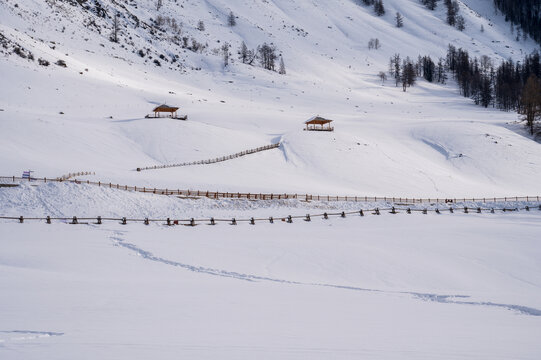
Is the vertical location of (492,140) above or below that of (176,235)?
above

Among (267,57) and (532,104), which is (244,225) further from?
(267,57)

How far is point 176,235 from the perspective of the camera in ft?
90.2

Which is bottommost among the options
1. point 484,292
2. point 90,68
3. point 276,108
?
point 484,292

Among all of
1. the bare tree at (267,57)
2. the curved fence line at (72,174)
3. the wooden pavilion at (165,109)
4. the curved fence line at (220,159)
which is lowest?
the curved fence line at (72,174)

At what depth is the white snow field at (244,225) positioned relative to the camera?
9656 mm

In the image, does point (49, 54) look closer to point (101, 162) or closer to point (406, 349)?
point (101, 162)

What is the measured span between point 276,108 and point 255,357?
85.4 metres

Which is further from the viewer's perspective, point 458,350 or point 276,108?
point 276,108

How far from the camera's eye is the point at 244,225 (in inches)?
1256

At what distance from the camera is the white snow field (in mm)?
9656

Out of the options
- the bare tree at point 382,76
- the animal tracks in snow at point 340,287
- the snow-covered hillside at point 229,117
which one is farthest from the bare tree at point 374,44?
the animal tracks in snow at point 340,287

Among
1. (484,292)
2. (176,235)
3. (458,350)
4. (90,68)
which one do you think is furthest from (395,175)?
(90,68)

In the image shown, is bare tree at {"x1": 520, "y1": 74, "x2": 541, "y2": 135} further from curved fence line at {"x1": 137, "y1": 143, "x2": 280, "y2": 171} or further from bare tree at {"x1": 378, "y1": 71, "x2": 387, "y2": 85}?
bare tree at {"x1": 378, "y1": 71, "x2": 387, "y2": 85}

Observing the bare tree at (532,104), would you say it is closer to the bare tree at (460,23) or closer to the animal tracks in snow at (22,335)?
the animal tracks in snow at (22,335)
